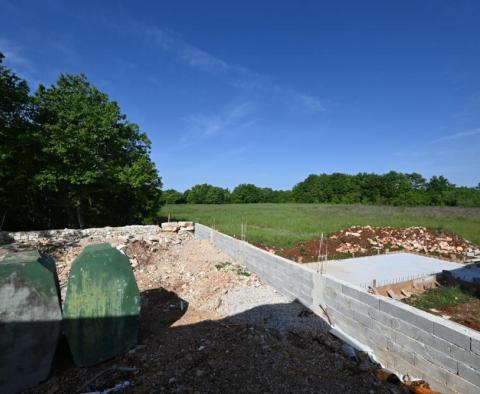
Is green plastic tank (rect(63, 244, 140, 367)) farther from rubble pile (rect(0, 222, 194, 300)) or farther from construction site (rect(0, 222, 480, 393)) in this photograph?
rubble pile (rect(0, 222, 194, 300))

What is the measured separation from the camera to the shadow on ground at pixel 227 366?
2.89m

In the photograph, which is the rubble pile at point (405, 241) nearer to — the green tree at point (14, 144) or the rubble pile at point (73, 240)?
the rubble pile at point (73, 240)

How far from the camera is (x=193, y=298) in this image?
19.4 ft

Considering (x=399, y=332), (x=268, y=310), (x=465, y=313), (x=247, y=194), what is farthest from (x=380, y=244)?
(x=247, y=194)

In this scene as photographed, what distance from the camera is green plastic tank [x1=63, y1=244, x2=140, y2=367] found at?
3.39 metres

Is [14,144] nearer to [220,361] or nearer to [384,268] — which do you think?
[220,361]

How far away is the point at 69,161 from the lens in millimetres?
12203

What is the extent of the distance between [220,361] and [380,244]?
1036cm

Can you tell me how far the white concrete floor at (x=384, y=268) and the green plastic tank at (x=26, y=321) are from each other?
5951mm

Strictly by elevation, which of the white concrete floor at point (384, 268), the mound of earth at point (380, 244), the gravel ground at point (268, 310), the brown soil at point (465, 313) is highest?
the mound of earth at point (380, 244)

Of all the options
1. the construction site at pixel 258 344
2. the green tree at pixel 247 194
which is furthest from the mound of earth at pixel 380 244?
the green tree at pixel 247 194

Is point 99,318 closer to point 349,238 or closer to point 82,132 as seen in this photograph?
point 349,238

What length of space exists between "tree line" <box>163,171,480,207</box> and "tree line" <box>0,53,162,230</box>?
35870mm

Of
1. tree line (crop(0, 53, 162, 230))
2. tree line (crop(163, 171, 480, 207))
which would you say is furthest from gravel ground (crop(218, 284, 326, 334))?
tree line (crop(163, 171, 480, 207))
